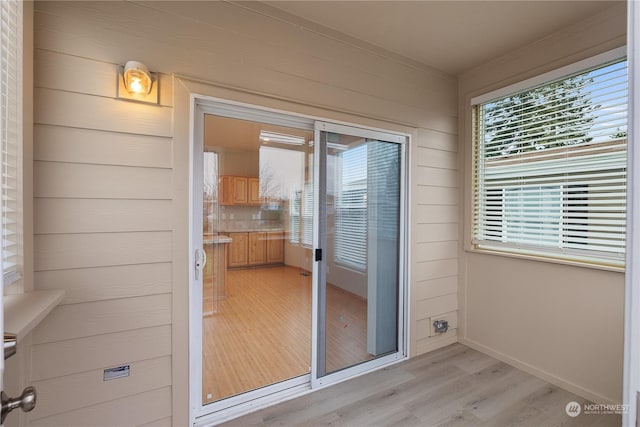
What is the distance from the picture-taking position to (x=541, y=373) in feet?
8.30

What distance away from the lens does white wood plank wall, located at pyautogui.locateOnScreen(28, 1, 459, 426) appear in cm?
156

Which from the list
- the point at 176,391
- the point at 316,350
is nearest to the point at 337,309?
the point at 316,350

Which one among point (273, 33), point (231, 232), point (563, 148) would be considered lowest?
point (231, 232)

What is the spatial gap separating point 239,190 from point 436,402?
2.15 meters

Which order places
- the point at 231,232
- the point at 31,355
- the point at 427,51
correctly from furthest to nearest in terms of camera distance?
1. the point at 427,51
2. the point at 231,232
3. the point at 31,355

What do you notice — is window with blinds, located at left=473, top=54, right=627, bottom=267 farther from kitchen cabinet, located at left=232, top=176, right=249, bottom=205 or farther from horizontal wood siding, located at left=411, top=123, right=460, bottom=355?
kitchen cabinet, located at left=232, top=176, right=249, bottom=205

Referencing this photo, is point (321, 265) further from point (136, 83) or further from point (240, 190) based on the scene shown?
point (136, 83)

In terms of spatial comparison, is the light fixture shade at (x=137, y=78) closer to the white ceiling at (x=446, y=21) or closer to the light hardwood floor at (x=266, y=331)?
the white ceiling at (x=446, y=21)

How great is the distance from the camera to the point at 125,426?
1.72 metres

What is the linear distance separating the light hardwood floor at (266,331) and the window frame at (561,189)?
1486mm

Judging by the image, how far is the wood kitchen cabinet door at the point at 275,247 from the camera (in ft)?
7.41

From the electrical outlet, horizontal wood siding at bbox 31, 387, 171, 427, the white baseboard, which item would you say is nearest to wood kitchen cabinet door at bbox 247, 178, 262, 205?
horizontal wood siding at bbox 31, 387, 171, 427

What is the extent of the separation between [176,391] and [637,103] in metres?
2.37

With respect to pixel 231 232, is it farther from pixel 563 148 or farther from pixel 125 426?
pixel 563 148
